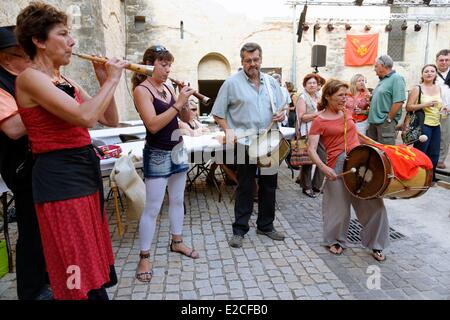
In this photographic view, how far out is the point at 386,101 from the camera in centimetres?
504

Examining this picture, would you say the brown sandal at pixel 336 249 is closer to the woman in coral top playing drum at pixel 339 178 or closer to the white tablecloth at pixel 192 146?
the woman in coral top playing drum at pixel 339 178

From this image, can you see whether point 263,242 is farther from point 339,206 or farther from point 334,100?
point 334,100

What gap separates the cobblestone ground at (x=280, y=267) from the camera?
2.72 m

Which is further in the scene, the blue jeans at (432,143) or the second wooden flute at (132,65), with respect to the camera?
the blue jeans at (432,143)

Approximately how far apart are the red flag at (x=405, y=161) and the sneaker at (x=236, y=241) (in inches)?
63.8

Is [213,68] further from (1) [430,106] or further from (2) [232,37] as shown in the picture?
(1) [430,106]

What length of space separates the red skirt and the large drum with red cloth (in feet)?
7.03

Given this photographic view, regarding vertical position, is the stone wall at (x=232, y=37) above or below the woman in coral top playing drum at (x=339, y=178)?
above

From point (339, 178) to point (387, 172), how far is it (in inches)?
23.6

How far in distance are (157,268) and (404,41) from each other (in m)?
15.6

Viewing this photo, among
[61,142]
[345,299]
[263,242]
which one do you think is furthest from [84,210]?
[263,242]

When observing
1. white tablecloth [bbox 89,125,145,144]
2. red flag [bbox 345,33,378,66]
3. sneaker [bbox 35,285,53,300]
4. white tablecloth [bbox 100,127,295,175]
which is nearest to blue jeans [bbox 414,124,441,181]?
white tablecloth [bbox 100,127,295,175]

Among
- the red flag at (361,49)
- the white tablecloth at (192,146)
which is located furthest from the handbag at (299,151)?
the red flag at (361,49)

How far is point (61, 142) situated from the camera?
180 centimetres
